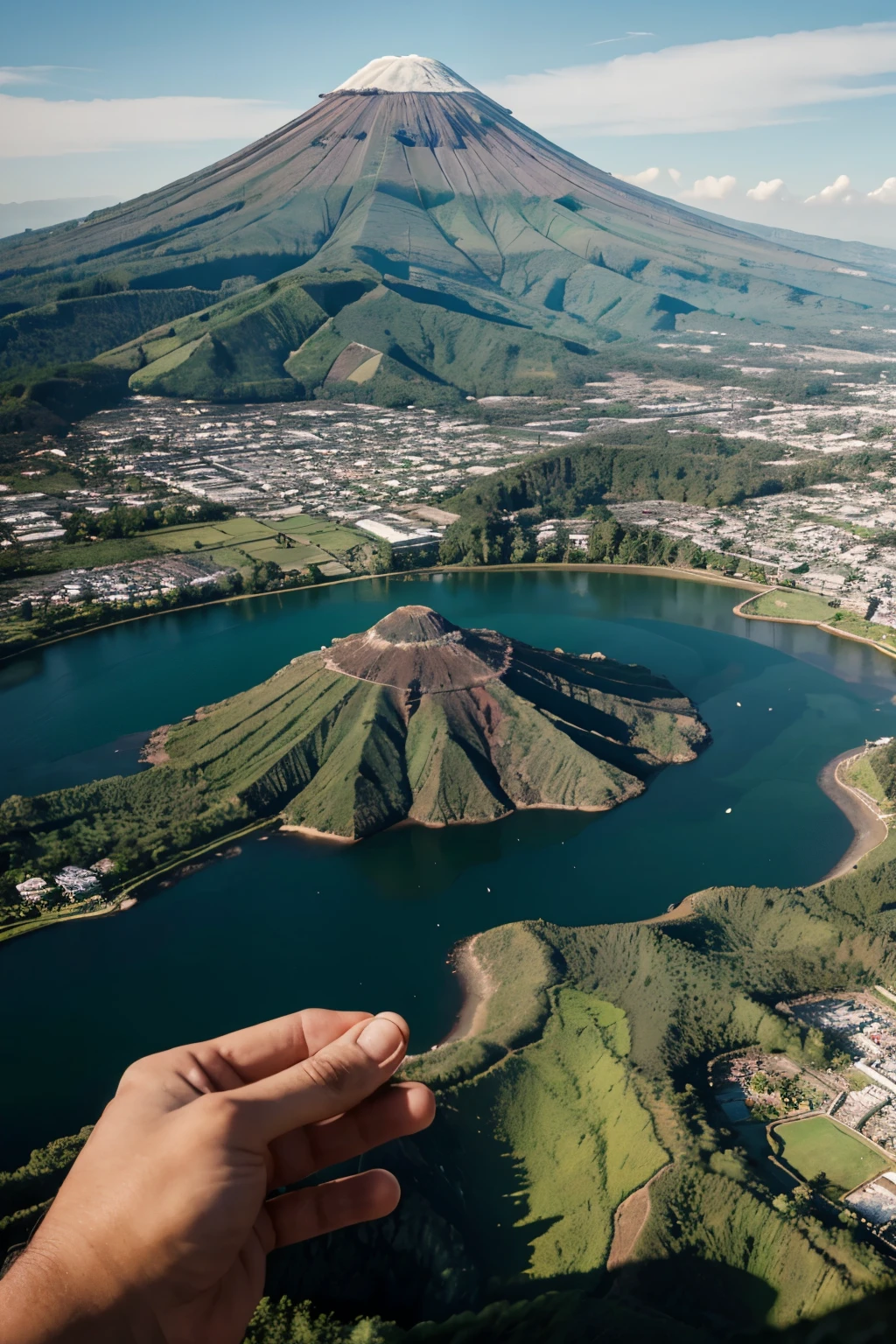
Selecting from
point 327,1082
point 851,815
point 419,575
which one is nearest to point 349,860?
point 851,815

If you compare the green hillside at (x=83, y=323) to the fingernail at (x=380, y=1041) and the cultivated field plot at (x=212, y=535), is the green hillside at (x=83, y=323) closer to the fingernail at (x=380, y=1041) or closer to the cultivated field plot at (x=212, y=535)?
the cultivated field plot at (x=212, y=535)

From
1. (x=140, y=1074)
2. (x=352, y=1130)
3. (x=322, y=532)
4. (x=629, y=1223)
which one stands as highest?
(x=140, y=1074)

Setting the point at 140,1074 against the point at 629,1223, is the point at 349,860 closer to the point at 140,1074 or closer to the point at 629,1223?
the point at 629,1223

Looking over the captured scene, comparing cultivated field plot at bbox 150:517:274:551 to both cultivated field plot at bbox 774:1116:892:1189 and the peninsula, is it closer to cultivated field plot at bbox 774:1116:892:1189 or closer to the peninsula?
the peninsula

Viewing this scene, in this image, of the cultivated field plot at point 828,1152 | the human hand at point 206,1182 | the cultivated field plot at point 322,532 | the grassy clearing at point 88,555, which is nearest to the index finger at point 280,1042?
the human hand at point 206,1182

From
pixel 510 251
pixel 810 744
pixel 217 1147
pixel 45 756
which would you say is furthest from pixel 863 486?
pixel 510 251

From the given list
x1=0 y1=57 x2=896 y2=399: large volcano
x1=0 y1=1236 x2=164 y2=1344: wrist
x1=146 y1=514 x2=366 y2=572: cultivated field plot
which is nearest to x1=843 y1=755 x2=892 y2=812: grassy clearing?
x1=0 y1=1236 x2=164 y2=1344: wrist
